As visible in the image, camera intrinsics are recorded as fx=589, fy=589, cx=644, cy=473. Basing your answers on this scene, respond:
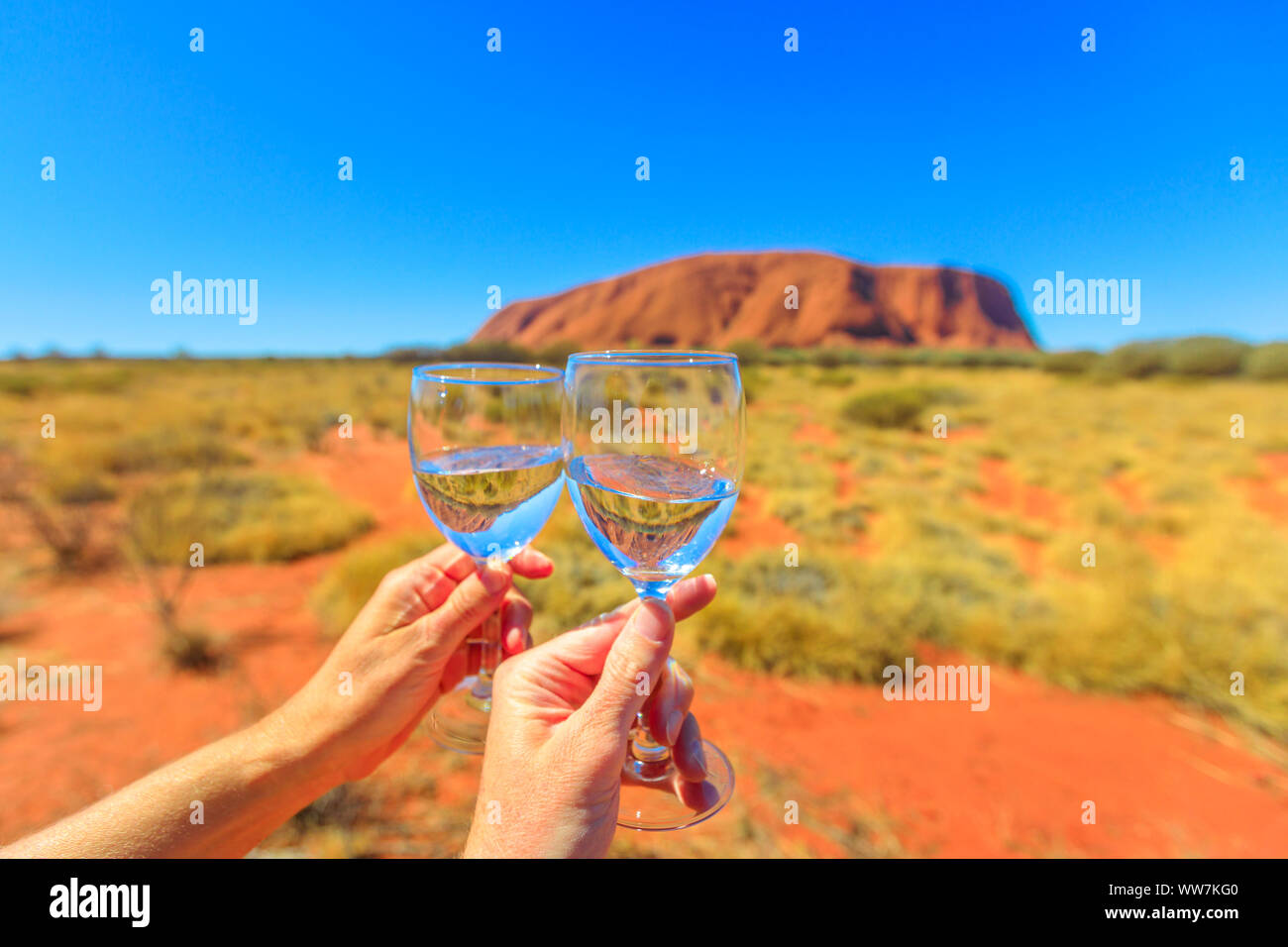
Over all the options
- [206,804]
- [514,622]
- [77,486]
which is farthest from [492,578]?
[77,486]

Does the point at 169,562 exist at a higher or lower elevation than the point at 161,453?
lower

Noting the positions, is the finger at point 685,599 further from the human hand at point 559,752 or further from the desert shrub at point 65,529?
the desert shrub at point 65,529

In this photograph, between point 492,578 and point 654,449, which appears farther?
point 492,578

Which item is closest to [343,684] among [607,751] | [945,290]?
[607,751]

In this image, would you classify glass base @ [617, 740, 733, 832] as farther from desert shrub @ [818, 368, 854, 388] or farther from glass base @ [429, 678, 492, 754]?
desert shrub @ [818, 368, 854, 388]

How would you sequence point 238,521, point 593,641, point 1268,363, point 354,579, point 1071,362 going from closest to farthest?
point 593,641, point 354,579, point 238,521, point 1268,363, point 1071,362

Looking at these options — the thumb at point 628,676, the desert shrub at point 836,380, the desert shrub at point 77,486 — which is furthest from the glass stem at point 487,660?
the desert shrub at point 836,380

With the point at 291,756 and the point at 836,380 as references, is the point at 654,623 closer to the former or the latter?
the point at 291,756
